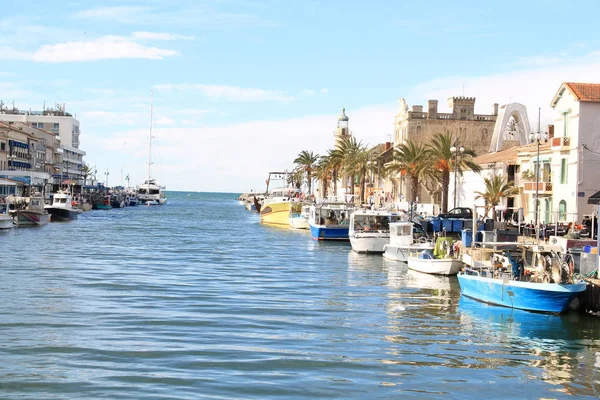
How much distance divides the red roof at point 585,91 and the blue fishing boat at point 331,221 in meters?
25.0

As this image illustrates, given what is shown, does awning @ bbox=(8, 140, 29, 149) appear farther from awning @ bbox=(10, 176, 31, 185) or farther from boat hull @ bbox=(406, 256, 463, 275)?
boat hull @ bbox=(406, 256, 463, 275)

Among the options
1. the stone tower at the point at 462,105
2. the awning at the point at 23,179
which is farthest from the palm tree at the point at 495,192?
the awning at the point at 23,179

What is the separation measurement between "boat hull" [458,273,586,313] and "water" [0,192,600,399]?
1.43ft

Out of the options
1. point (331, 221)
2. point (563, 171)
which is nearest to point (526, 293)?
point (563, 171)

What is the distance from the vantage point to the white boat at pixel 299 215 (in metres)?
95.2

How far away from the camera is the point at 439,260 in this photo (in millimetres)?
42719

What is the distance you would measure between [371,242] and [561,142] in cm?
1434

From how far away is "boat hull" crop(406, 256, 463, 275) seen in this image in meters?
42.2

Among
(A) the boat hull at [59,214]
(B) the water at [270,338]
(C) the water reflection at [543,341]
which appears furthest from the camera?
(A) the boat hull at [59,214]

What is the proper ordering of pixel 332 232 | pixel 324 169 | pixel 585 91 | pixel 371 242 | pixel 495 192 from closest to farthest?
1. pixel 585 91
2. pixel 371 242
3. pixel 495 192
4. pixel 332 232
5. pixel 324 169

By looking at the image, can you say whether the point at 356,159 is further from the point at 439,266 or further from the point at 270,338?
the point at 270,338

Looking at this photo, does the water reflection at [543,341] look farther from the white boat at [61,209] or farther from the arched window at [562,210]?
the white boat at [61,209]

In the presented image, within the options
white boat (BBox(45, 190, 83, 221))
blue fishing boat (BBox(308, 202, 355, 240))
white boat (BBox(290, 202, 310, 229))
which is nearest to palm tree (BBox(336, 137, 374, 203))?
white boat (BBox(290, 202, 310, 229))

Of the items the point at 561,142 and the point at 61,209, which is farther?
the point at 61,209
